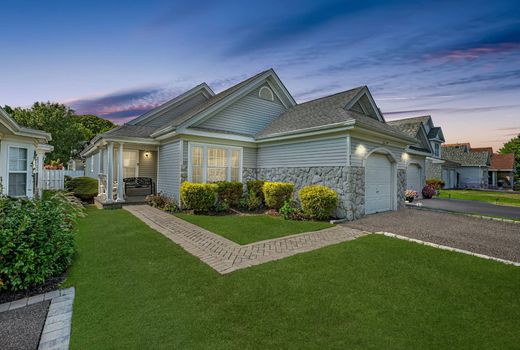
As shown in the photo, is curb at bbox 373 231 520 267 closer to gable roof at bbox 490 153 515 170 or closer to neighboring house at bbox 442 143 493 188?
neighboring house at bbox 442 143 493 188

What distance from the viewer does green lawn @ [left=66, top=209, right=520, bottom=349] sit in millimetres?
2588

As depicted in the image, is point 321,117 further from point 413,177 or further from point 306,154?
point 413,177

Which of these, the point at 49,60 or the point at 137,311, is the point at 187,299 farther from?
the point at 49,60

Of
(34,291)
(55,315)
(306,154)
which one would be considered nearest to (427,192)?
(306,154)

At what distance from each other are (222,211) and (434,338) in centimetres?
861

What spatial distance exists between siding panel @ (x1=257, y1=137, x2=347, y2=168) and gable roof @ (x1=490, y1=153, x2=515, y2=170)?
43.3 m

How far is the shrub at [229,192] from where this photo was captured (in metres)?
10.5

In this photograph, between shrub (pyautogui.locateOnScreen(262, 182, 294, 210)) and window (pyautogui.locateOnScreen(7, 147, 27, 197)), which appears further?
shrub (pyautogui.locateOnScreen(262, 182, 294, 210))

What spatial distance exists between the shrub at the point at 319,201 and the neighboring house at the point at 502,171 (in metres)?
42.4

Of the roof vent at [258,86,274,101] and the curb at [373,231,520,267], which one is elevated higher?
the roof vent at [258,86,274,101]

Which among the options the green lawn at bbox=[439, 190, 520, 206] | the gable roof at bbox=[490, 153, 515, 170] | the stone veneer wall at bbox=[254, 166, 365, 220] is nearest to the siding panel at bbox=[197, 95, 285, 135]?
the stone veneer wall at bbox=[254, 166, 365, 220]

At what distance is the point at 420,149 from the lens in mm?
18344

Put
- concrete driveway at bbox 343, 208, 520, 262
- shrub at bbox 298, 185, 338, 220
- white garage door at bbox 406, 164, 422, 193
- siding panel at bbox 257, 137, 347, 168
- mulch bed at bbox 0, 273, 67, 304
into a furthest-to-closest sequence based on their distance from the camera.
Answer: white garage door at bbox 406, 164, 422, 193 < siding panel at bbox 257, 137, 347, 168 < shrub at bbox 298, 185, 338, 220 < concrete driveway at bbox 343, 208, 520, 262 < mulch bed at bbox 0, 273, 67, 304

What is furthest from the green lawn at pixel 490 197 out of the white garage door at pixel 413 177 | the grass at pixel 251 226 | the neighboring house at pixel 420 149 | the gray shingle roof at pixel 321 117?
the grass at pixel 251 226
